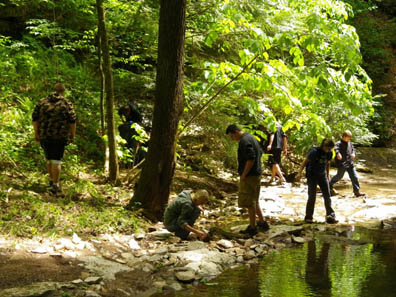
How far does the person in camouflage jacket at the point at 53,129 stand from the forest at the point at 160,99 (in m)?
0.47

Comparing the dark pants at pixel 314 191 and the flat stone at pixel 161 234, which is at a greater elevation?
the dark pants at pixel 314 191

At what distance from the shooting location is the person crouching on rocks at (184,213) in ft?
20.9

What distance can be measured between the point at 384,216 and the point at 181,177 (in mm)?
4917

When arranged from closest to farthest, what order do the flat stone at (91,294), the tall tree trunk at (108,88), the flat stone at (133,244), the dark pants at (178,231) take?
the flat stone at (91,294) → the flat stone at (133,244) → the dark pants at (178,231) → the tall tree trunk at (108,88)

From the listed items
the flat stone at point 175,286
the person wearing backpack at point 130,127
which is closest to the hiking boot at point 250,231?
the flat stone at point 175,286

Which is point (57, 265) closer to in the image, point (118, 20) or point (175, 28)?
point (175, 28)

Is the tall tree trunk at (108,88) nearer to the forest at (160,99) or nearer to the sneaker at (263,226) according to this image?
the forest at (160,99)

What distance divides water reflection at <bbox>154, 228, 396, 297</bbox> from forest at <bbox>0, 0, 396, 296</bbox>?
1299 mm

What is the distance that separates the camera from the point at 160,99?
279 inches

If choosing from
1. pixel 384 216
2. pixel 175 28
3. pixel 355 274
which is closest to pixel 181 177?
pixel 175 28

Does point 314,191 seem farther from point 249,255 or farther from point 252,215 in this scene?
point 249,255

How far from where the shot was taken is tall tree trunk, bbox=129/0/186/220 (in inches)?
272

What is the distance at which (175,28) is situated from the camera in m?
6.88

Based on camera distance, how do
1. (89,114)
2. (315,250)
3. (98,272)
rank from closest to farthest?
(98,272)
(315,250)
(89,114)
